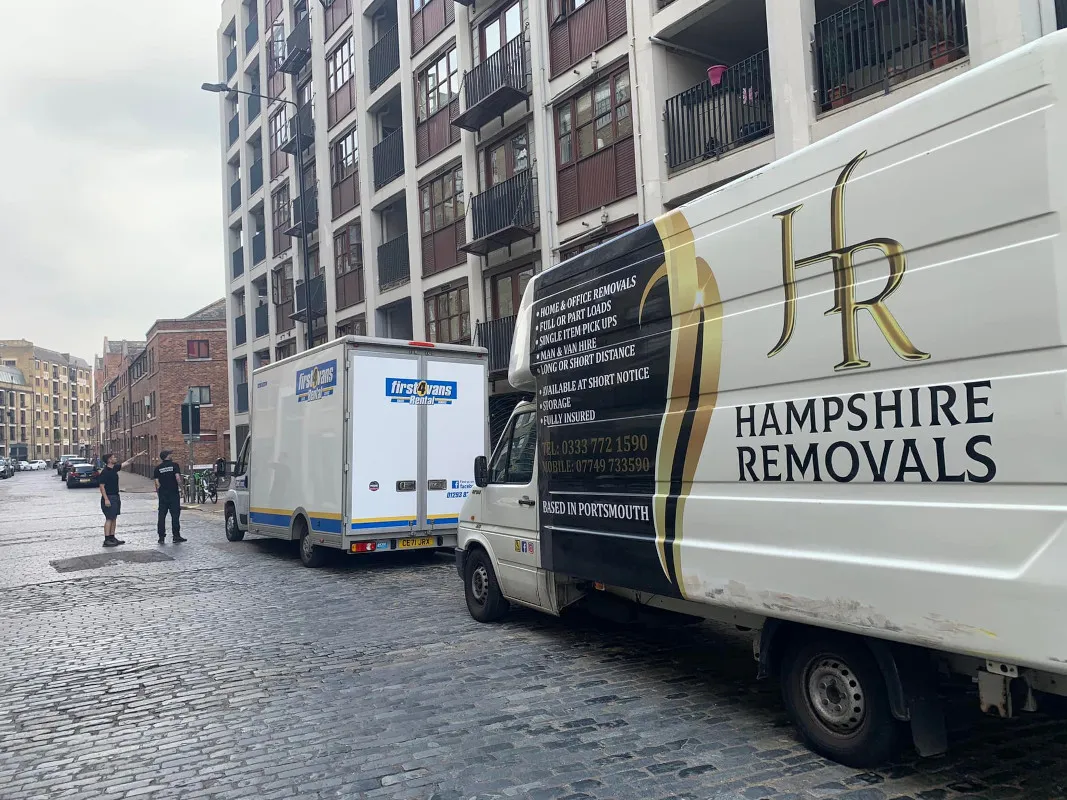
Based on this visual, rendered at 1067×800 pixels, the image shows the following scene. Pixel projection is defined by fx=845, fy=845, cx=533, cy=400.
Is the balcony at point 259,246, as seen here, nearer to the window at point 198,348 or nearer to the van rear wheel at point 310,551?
the window at point 198,348

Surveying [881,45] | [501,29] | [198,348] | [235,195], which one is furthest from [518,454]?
[198,348]

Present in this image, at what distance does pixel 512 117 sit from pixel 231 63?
28.1 metres

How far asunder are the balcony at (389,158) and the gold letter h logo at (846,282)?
69.6ft

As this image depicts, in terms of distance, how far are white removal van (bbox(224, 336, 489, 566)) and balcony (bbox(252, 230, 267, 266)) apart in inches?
984

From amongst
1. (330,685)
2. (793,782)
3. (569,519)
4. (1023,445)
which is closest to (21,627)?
(330,685)

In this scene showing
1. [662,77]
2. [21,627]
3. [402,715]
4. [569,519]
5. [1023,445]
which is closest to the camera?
[1023,445]

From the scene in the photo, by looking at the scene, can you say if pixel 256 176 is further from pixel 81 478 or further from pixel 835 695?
pixel 835 695

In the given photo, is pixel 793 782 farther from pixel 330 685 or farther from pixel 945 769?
pixel 330 685

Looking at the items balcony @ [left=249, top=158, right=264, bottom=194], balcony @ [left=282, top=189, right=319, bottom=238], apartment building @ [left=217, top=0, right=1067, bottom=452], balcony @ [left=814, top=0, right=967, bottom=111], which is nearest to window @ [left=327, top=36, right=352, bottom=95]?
apartment building @ [left=217, top=0, right=1067, bottom=452]

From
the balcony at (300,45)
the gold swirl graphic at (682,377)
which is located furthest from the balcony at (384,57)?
the gold swirl graphic at (682,377)

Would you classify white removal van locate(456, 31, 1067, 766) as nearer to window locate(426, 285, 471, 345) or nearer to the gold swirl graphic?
the gold swirl graphic

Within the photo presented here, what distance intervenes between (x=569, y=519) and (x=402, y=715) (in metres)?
1.88

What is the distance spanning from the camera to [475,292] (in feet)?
67.2

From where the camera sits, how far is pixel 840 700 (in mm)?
4270
